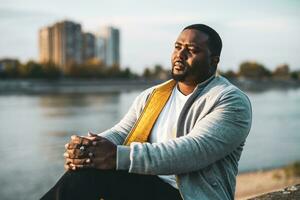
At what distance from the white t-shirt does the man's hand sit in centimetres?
29

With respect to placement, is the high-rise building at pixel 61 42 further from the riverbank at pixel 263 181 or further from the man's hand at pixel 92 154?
the man's hand at pixel 92 154

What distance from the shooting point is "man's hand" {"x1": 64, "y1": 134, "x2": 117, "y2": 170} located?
66.1 inches

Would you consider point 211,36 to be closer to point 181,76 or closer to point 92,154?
point 181,76

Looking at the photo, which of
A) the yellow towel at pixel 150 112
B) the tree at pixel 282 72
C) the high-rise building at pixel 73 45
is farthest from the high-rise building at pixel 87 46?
the yellow towel at pixel 150 112

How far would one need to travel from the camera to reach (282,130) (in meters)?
21.6

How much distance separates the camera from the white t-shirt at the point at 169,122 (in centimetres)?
188

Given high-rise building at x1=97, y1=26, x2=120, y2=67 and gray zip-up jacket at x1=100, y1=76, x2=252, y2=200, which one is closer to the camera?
gray zip-up jacket at x1=100, y1=76, x2=252, y2=200

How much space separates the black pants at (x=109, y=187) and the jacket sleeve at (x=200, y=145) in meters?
0.13

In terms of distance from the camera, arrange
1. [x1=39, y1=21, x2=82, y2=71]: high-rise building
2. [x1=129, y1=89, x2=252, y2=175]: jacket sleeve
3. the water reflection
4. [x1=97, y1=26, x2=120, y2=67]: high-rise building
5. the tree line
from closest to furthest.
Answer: [x1=129, y1=89, x2=252, y2=175]: jacket sleeve < the water reflection < the tree line < [x1=39, y1=21, x2=82, y2=71]: high-rise building < [x1=97, y1=26, x2=120, y2=67]: high-rise building

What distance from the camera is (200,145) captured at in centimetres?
167

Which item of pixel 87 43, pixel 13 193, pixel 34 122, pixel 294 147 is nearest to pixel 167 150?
pixel 13 193

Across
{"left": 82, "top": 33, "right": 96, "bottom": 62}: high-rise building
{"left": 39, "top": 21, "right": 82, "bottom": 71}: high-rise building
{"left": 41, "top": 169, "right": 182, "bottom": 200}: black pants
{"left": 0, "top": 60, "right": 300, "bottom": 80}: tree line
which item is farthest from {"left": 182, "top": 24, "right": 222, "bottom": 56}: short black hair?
{"left": 82, "top": 33, "right": 96, "bottom": 62}: high-rise building

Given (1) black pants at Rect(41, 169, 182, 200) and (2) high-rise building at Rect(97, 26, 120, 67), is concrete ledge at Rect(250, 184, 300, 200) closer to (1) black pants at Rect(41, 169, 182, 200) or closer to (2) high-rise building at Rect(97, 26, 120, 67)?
(1) black pants at Rect(41, 169, 182, 200)

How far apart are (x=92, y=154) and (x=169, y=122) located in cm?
36
